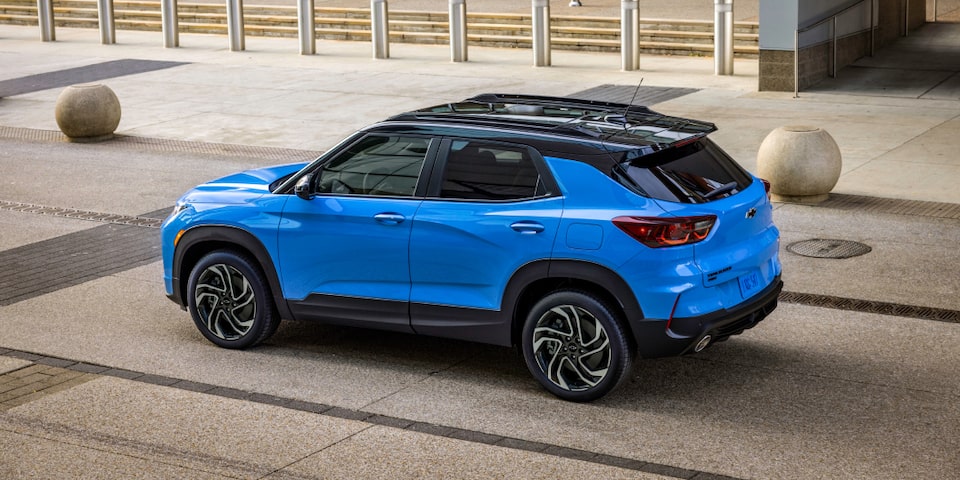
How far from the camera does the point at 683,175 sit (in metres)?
7.44

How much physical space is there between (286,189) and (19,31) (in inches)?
985

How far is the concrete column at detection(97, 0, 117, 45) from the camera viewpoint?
91.3ft

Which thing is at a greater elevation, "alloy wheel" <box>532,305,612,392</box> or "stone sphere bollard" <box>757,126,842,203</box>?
"stone sphere bollard" <box>757,126,842,203</box>

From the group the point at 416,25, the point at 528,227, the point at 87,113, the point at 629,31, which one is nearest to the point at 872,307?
the point at 528,227

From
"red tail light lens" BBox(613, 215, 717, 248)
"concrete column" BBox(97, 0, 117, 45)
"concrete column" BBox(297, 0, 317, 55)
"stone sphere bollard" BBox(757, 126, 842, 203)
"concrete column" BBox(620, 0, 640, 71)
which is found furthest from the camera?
"concrete column" BBox(97, 0, 117, 45)

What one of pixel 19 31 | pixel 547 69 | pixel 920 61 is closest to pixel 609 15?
pixel 547 69

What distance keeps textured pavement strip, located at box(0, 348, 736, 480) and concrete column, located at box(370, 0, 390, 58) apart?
15965 millimetres

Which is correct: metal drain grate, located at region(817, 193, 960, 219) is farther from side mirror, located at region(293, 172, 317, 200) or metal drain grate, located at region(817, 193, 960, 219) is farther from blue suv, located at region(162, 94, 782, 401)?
side mirror, located at region(293, 172, 317, 200)

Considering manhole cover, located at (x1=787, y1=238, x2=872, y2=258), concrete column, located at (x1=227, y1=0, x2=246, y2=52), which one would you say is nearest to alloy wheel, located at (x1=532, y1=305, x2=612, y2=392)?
manhole cover, located at (x1=787, y1=238, x2=872, y2=258)

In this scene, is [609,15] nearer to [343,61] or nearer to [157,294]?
[343,61]

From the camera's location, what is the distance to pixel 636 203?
718 centimetres

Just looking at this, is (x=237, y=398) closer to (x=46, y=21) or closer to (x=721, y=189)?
(x=721, y=189)

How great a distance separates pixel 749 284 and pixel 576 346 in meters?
1.05

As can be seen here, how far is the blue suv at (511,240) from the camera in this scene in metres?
7.14
